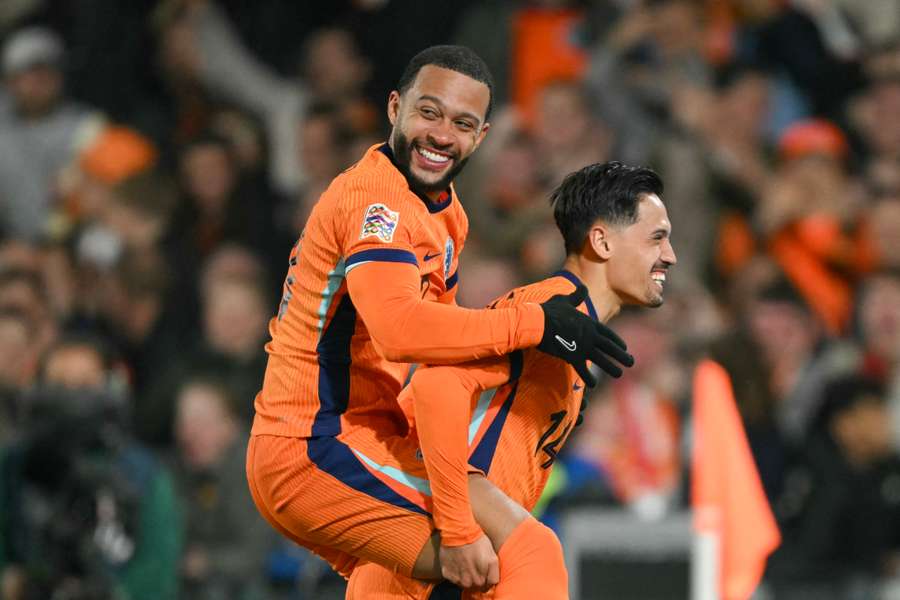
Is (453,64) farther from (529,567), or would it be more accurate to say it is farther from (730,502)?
(730,502)

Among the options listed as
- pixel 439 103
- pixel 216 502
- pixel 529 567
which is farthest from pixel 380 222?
pixel 216 502

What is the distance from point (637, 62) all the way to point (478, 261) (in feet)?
4.37

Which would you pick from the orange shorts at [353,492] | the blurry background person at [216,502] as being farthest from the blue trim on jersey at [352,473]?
the blurry background person at [216,502]

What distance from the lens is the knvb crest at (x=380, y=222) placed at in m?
4.52

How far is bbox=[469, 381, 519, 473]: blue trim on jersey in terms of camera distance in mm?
4754

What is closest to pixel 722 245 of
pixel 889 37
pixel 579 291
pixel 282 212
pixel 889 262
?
pixel 889 262

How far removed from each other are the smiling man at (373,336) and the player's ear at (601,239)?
0.30 metres

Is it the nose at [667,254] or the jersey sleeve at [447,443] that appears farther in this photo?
the nose at [667,254]

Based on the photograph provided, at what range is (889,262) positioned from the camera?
27.1 feet

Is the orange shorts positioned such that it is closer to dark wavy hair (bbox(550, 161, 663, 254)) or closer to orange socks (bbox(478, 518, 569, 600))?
orange socks (bbox(478, 518, 569, 600))

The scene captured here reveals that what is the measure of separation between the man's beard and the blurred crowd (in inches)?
89.7

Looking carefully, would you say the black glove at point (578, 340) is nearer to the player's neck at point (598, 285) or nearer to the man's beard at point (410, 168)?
the player's neck at point (598, 285)

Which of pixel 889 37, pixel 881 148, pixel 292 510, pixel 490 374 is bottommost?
pixel 292 510

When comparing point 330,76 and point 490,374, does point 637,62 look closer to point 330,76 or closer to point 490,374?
point 330,76
